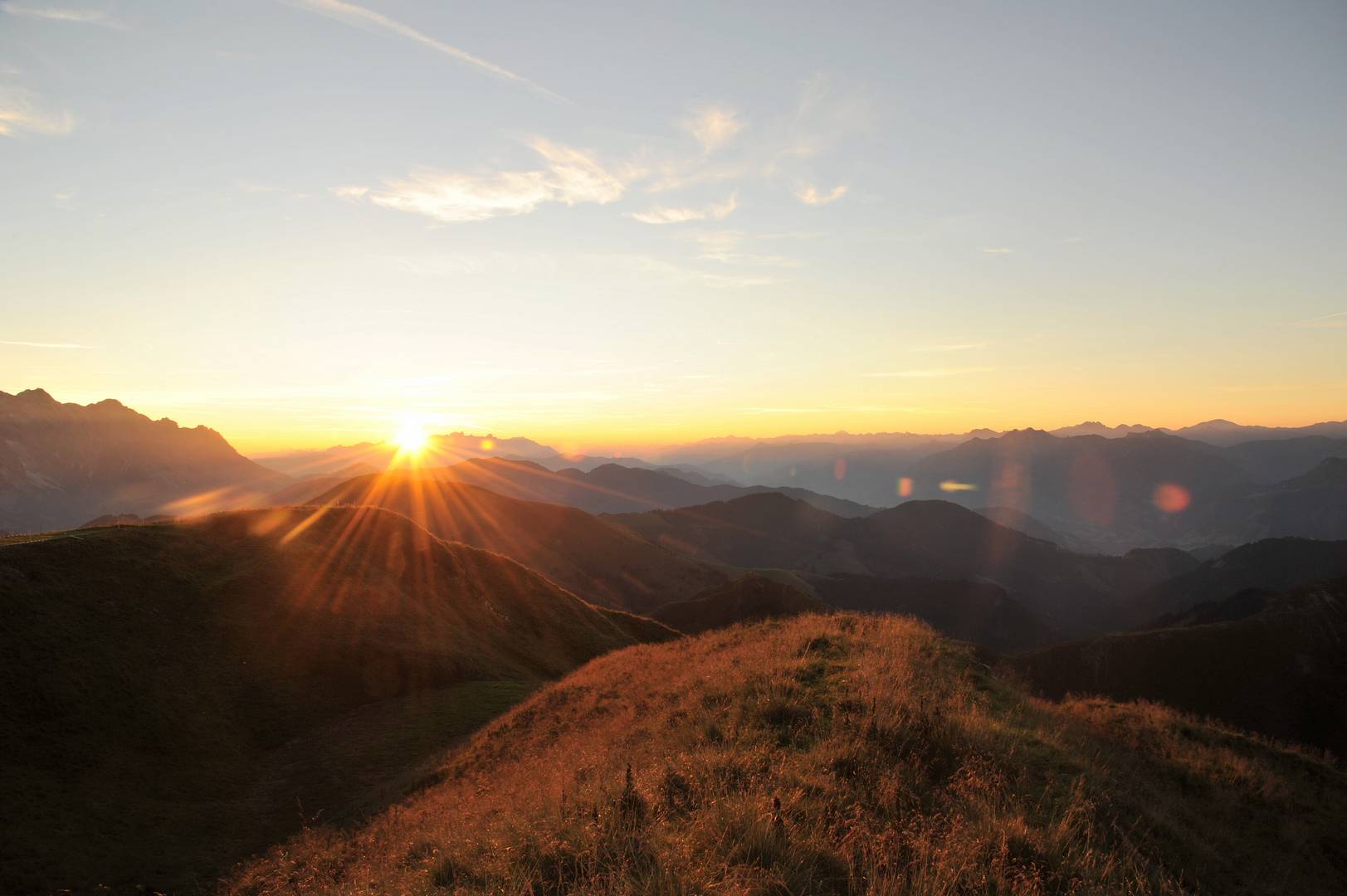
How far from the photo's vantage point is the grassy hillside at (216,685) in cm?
1698

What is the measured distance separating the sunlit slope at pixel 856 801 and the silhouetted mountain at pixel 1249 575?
198 meters

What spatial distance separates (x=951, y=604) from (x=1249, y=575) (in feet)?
328

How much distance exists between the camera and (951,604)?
16938 centimetres

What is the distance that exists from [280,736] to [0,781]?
333 inches

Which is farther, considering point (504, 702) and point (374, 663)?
point (374, 663)

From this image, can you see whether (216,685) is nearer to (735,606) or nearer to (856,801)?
(856,801)

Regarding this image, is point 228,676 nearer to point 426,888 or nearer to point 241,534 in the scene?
point 241,534

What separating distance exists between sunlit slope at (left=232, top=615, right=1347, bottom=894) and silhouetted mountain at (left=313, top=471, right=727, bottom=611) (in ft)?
372

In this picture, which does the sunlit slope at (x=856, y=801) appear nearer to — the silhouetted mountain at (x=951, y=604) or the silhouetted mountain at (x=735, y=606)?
the silhouetted mountain at (x=735, y=606)

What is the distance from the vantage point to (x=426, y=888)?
20.5 ft

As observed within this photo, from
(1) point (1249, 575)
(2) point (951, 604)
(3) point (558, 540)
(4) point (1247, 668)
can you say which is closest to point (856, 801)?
(4) point (1247, 668)

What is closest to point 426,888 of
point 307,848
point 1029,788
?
point 1029,788

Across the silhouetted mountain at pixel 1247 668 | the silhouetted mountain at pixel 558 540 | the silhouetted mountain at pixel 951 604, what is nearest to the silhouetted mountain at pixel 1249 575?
the silhouetted mountain at pixel 951 604

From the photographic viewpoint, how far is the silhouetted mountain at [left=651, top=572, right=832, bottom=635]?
9919cm
